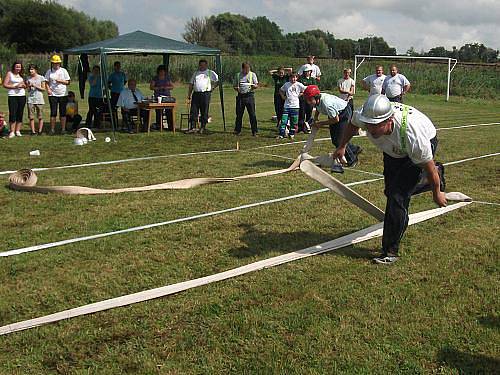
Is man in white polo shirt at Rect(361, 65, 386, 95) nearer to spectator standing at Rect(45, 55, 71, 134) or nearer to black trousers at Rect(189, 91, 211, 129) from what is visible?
black trousers at Rect(189, 91, 211, 129)

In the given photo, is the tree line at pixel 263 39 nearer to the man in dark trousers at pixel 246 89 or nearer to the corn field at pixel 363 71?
the corn field at pixel 363 71

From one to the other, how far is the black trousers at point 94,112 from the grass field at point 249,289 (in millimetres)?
7764

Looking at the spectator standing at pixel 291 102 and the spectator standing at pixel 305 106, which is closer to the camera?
the spectator standing at pixel 291 102

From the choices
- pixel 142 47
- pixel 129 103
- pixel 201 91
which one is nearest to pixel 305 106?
pixel 201 91

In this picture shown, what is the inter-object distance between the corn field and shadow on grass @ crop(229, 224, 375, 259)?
87.9 ft

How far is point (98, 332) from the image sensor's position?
3738mm

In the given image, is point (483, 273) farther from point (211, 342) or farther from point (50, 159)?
point (50, 159)

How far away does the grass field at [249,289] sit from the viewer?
344cm

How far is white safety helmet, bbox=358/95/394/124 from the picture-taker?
4293 mm

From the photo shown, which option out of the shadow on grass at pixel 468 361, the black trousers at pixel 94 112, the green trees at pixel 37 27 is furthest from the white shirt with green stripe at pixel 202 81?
the green trees at pixel 37 27

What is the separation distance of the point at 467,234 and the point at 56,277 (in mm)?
3947

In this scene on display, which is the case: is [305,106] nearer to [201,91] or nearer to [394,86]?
[394,86]

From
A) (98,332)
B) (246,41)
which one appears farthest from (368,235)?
(246,41)

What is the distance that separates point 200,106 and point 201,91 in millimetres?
416
